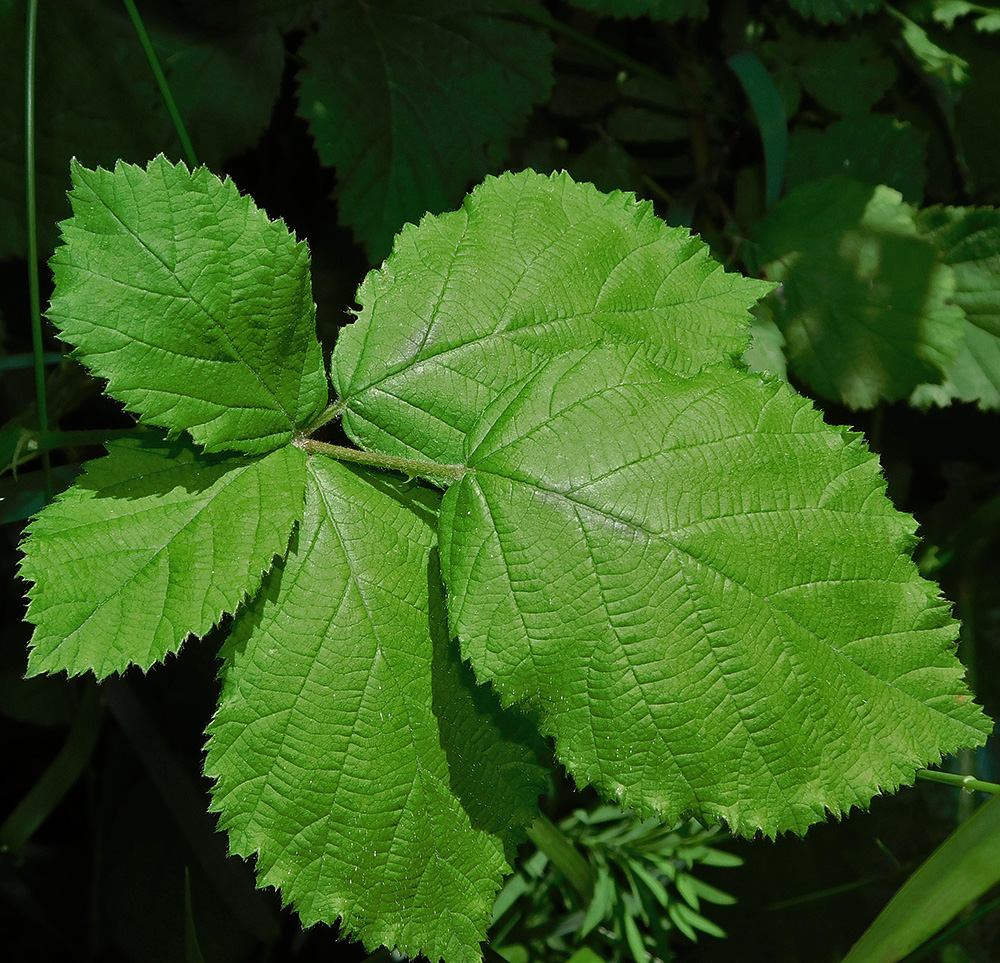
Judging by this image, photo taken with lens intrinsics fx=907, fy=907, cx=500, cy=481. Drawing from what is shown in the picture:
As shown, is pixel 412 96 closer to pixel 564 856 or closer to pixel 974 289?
pixel 974 289

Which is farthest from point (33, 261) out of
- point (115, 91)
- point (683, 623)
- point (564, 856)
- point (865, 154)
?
point (865, 154)

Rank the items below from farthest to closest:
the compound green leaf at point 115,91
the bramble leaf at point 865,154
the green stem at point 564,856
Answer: the bramble leaf at point 865,154 → the compound green leaf at point 115,91 → the green stem at point 564,856

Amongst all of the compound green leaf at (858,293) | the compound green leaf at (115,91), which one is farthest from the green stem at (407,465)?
the compound green leaf at (858,293)

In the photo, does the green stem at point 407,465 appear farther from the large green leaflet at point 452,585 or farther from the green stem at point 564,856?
the green stem at point 564,856

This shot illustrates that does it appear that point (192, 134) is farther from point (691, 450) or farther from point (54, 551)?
point (691, 450)

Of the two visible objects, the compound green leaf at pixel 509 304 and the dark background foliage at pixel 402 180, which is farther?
the dark background foliage at pixel 402 180

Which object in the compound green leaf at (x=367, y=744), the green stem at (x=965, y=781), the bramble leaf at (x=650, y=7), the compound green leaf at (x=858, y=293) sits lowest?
the compound green leaf at (x=367, y=744)
